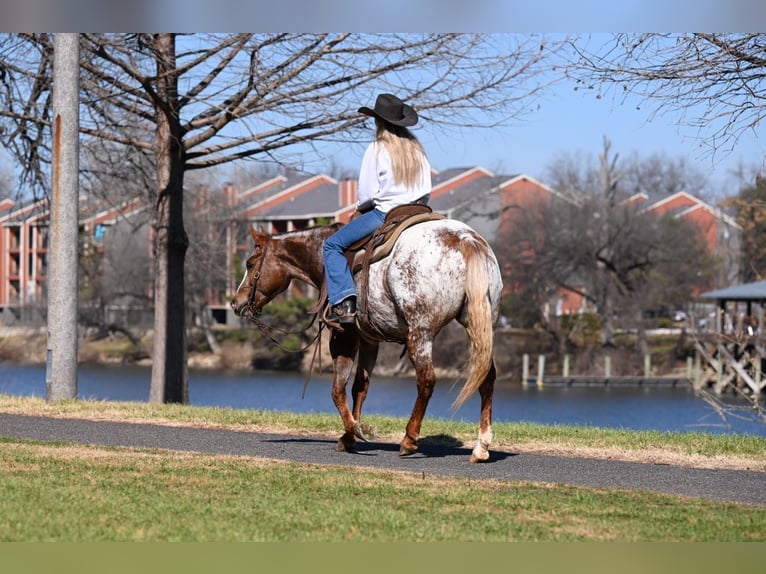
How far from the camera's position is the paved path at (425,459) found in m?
9.76

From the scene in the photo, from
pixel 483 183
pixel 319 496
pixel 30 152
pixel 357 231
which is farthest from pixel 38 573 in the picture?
pixel 483 183

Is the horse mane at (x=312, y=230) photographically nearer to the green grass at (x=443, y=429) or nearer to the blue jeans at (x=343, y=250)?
the blue jeans at (x=343, y=250)

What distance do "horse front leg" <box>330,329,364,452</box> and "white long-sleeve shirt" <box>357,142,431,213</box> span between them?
1270 millimetres

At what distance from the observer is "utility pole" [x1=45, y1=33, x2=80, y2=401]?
16.8 metres

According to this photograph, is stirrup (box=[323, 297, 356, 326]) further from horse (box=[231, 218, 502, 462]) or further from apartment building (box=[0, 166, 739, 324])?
apartment building (box=[0, 166, 739, 324])

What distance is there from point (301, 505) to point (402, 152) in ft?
13.1

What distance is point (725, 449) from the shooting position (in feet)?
39.2

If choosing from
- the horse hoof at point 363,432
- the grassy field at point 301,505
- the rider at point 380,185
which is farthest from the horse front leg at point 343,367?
the grassy field at point 301,505

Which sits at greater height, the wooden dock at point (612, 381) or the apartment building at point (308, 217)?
the apartment building at point (308, 217)

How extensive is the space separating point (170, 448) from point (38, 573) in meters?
5.05

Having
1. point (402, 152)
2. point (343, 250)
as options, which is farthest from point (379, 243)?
point (402, 152)

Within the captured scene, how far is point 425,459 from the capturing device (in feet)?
36.2

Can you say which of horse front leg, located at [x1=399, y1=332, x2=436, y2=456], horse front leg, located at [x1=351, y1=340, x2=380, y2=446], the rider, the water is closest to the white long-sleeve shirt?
the rider

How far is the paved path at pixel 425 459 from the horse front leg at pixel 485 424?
Answer: 0.12 meters
